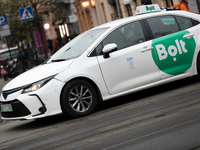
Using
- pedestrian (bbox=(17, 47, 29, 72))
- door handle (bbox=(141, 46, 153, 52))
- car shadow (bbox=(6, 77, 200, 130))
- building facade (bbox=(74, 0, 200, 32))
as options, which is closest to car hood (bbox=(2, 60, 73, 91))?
car shadow (bbox=(6, 77, 200, 130))

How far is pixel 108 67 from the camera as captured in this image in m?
7.79

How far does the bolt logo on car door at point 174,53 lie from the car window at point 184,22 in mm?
141

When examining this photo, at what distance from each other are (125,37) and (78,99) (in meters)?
1.48

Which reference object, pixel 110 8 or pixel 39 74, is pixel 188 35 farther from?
pixel 110 8

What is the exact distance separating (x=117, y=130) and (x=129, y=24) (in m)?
2.92

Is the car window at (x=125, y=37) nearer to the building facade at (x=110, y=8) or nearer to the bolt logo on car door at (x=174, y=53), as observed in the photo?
the bolt logo on car door at (x=174, y=53)

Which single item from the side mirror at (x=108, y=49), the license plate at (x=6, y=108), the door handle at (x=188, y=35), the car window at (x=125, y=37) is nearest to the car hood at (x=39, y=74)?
the license plate at (x=6, y=108)

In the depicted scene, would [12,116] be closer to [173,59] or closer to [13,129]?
[13,129]

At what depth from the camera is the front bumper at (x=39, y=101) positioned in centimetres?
730

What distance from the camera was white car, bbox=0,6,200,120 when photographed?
7402 mm

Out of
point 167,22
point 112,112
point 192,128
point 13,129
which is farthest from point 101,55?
point 192,128

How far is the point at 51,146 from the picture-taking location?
579 centimetres

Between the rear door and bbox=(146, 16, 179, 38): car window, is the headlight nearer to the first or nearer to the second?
the rear door

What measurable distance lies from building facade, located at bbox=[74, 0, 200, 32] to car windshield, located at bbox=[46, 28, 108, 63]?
12.3 metres
